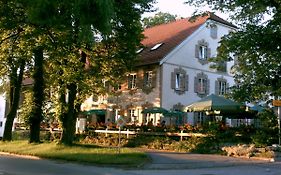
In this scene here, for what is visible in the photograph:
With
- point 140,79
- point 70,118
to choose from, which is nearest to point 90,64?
point 70,118

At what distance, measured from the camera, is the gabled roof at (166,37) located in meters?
38.4

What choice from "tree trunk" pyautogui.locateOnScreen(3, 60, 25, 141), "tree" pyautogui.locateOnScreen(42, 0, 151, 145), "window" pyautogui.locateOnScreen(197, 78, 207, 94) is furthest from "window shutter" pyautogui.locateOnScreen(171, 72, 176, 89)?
"tree trunk" pyautogui.locateOnScreen(3, 60, 25, 141)

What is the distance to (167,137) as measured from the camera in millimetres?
29125

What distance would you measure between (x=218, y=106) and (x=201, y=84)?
13.6m

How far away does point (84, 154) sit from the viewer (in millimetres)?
22125

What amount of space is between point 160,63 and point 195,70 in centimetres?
477

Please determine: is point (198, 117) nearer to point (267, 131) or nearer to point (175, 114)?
point (175, 114)

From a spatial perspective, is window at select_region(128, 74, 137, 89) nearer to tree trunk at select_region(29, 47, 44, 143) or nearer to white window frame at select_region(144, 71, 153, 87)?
white window frame at select_region(144, 71, 153, 87)

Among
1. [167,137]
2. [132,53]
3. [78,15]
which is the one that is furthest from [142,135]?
[78,15]

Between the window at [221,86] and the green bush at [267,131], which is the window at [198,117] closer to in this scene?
the window at [221,86]

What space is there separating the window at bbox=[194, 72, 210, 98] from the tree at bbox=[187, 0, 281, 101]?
48.6ft

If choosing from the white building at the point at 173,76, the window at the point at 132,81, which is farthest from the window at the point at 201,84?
the window at the point at 132,81

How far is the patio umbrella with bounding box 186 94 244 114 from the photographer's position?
1084 inches

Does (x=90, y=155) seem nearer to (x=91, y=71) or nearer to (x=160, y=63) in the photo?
(x=91, y=71)
